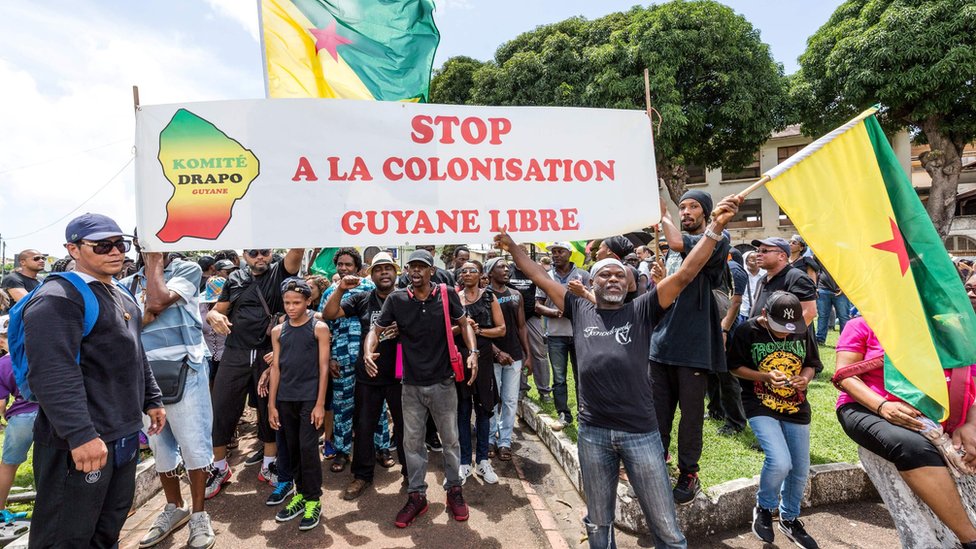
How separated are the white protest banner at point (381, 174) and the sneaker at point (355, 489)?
2502 millimetres

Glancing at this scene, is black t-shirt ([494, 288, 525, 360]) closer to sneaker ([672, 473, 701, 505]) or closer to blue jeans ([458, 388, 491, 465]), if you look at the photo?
blue jeans ([458, 388, 491, 465])

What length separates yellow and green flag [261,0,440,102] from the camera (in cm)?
602

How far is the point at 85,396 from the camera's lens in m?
2.38

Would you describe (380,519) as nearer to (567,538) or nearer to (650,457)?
(567,538)

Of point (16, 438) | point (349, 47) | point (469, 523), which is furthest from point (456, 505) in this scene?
point (349, 47)

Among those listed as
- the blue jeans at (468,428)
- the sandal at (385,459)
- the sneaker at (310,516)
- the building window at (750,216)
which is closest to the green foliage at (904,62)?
the building window at (750,216)

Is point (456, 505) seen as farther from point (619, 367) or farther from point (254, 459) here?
point (254, 459)

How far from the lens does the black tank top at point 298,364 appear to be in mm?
4055

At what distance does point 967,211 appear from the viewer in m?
31.0

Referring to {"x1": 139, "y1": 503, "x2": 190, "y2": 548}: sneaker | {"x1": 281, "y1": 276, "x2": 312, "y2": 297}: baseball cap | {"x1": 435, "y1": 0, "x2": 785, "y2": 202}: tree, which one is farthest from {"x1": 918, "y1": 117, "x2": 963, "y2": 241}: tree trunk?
{"x1": 139, "y1": 503, "x2": 190, "y2": 548}: sneaker

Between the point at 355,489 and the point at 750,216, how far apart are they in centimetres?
3426

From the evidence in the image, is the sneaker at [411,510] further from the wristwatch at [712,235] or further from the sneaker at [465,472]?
the wristwatch at [712,235]

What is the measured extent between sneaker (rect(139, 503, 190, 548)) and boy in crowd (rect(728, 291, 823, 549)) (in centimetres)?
443

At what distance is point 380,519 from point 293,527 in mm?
696
